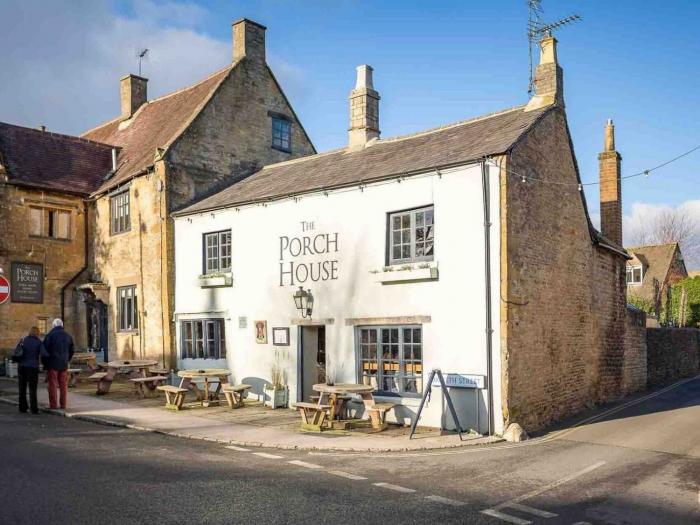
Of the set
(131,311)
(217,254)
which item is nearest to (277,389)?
(217,254)

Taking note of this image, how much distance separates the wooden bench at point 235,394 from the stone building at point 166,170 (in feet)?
13.5

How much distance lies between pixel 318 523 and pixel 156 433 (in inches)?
249

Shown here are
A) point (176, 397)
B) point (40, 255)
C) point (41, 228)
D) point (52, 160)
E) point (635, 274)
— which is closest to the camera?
point (176, 397)

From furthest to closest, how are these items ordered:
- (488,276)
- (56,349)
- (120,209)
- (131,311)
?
(120,209), (131,311), (56,349), (488,276)

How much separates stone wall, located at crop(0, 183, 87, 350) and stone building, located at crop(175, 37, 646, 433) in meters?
5.46

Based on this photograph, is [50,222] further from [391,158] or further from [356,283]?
[391,158]

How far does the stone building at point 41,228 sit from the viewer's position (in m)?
21.1

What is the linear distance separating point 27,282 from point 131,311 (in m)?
3.62

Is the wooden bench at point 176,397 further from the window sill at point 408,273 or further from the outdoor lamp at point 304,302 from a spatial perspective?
the window sill at point 408,273

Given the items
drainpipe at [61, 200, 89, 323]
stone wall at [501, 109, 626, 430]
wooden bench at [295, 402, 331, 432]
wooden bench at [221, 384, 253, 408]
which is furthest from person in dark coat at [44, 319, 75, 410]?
stone wall at [501, 109, 626, 430]

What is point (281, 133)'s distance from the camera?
24.2 meters

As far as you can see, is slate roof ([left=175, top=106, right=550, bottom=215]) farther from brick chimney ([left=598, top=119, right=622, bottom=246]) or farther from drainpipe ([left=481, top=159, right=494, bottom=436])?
brick chimney ([left=598, top=119, right=622, bottom=246])

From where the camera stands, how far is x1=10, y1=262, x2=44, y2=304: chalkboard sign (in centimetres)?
2112

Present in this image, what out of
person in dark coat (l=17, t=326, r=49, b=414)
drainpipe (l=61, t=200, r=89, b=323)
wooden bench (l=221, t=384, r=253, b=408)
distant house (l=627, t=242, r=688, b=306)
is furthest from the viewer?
distant house (l=627, t=242, r=688, b=306)
